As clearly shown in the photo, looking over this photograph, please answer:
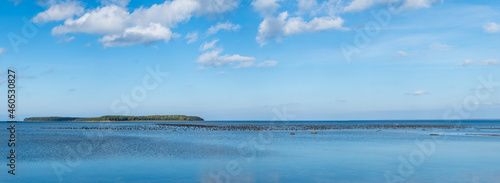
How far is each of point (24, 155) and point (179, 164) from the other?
16.0 m

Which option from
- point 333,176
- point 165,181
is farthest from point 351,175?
point 165,181

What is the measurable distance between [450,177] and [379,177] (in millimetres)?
4232

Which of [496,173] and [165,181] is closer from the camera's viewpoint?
[165,181]

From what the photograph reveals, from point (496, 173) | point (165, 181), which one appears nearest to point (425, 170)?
point (496, 173)

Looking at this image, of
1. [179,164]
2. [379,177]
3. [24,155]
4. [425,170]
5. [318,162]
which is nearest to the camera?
[379,177]

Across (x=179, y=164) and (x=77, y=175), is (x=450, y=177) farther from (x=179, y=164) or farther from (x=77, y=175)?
(x=77, y=175)

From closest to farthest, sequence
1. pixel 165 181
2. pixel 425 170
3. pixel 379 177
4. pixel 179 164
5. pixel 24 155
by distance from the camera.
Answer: pixel 165 181 < pixel 379 177 < pixel 425 170 < pixel 179 164 < pixel 24 155

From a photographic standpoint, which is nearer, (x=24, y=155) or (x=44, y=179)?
(x=44, y=179)

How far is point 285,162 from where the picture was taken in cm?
2888

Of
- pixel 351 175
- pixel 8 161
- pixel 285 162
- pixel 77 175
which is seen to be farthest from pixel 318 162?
pixel 8 161

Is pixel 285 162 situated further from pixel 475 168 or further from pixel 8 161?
pixel 8 161

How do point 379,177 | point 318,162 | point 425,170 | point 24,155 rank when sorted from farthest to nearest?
point 24,155 → point 318,162 → point 425,170 → point 379,177

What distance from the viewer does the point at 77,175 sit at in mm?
22875

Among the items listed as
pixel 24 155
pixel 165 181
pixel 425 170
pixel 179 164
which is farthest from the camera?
pixel 24 155
